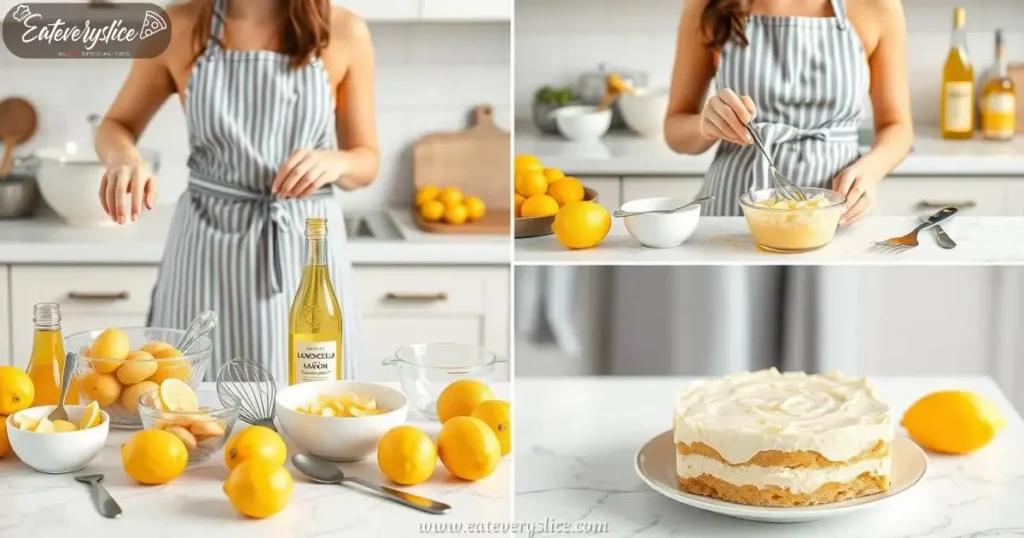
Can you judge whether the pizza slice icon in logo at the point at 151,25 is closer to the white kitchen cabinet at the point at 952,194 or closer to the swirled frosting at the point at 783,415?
the swirled frosting at the point at 783,415

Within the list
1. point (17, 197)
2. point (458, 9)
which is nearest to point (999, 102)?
point (458, 9)

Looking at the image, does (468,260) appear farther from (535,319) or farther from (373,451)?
(373,451)

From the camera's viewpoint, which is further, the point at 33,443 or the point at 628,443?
the point at 628,443

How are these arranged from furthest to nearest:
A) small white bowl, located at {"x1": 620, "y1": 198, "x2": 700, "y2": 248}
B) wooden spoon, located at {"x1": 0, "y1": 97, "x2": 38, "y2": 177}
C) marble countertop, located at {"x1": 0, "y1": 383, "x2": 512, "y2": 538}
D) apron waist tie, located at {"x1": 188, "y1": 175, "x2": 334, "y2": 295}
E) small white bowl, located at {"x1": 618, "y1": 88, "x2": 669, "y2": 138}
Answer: wooden spoon, located at {"x1": 0, "y1": 97, "x2": 38, "y2": 177}
small white bowl, located at {"x1": 618, "y1": 88, "x2": 669, "y2": 138}
apron waist tie, located at {"x1": 188, "y1": 175, "x2": 334, "y2": 295}
small white bowl, located at {"x1": 620, "y1": 198, "x2": 700, "y2": 248}
marble countertop, located at {"x1": 0, "y1": 383, "x2": 512, "y2": 538}

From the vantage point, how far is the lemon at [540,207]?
0.97 metres

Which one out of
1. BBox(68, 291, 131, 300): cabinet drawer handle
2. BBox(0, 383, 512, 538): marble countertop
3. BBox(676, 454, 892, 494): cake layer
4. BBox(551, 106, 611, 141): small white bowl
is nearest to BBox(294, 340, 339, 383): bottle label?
BBox(0, 383, 512, 538): marble countertop

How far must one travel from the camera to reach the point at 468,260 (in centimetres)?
199

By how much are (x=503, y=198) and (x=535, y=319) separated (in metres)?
0.25

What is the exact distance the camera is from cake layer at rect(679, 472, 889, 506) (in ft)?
2.94

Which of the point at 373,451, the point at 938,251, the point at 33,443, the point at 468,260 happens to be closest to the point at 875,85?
the point at 938,251

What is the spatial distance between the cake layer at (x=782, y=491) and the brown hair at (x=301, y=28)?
82cm

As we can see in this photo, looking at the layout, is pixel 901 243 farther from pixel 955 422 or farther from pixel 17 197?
pixel 17 197

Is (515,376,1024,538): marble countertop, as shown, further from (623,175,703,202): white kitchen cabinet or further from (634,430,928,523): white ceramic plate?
(623,175,703,202): white kitchen cabinet

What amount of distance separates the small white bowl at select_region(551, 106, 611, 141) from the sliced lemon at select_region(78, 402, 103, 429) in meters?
1.33
